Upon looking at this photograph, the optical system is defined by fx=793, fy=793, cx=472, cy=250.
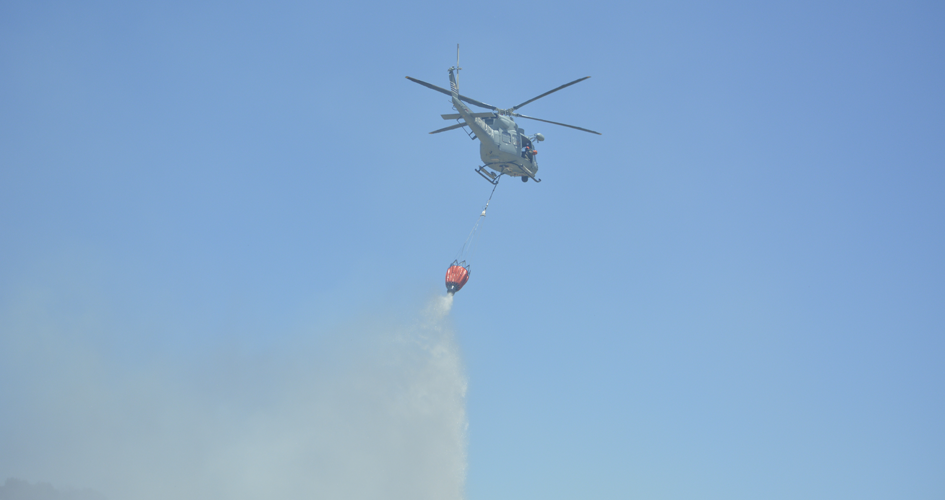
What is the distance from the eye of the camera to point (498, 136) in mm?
58438

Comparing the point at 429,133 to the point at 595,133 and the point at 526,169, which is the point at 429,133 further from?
the point at 595,133

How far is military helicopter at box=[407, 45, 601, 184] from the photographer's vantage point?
56.6m

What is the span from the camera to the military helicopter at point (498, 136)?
5659 cm

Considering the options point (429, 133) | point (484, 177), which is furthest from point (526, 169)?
point (429, 133)

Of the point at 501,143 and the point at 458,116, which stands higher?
the point at 501,143

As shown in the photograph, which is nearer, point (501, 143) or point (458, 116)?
point (458, 116)

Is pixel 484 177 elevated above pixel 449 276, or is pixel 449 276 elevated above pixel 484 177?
pixel 484 177

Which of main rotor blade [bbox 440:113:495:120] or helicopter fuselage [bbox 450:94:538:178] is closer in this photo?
main rotor blade [bbox 440:113:495:120]

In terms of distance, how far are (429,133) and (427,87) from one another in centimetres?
667

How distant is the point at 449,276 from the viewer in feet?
187

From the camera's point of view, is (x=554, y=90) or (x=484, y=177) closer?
(x=554, y=90)

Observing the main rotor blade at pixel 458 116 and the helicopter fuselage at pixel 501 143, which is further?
the helicopter fuselage at pixel 501 143

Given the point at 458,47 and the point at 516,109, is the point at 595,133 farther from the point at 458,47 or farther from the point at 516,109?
the point at 458,47

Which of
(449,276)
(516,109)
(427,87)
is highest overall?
(516,109)
